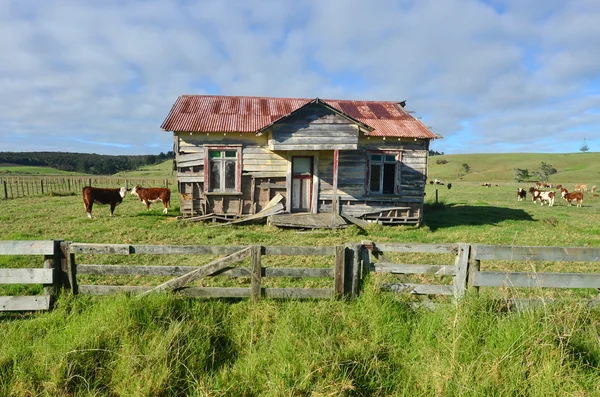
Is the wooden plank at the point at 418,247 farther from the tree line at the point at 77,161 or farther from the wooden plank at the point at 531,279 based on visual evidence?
the tree line at the point at 77,161

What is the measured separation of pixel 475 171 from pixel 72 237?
299 feet

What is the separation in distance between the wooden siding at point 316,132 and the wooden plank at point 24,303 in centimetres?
854

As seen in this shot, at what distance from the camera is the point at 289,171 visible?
43.1ft

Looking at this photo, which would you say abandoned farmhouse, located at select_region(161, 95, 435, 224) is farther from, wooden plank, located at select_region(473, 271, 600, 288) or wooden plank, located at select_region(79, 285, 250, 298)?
wooden plank, located at select_region(79, 285, 250, 298)

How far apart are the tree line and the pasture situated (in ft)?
308

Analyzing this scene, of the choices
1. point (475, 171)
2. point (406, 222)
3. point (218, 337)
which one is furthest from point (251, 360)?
point (475, 171)

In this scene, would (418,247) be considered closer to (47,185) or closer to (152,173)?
(47,185)

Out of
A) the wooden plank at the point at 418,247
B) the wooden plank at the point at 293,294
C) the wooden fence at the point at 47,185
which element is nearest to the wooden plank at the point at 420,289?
the wooden plank at the point at 418,247

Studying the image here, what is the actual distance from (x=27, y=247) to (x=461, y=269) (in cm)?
584

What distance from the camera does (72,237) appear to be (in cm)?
970

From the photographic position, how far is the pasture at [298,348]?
295 cm

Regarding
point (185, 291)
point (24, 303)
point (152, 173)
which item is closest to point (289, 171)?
point (185, 291)

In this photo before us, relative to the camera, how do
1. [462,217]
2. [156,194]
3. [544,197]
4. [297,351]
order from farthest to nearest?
[544,197], [462,217], [156,194], [297,351]

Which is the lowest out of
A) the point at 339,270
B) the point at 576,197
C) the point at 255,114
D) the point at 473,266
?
the point at 339,270
